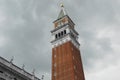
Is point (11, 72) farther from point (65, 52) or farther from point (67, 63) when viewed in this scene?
point (65, 52)

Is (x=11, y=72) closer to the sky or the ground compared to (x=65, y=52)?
closer to the ground

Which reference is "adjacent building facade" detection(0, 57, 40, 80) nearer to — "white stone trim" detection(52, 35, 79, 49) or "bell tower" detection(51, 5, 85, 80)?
"bell tower" detection(51, 5, 85, 80)

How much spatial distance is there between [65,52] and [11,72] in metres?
→ 35.5

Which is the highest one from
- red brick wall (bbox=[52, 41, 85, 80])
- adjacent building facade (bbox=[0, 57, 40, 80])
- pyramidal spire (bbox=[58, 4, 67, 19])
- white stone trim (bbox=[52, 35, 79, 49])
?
pyramidal spire (bbox=[58, 4, 67, 19])

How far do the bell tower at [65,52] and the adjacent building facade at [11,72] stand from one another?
80.5ft

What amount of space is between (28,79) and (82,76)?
32803 mm

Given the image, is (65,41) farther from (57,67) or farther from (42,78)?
(42,78)

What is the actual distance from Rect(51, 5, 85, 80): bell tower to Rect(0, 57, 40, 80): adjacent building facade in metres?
24.5

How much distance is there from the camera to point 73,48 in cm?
8531

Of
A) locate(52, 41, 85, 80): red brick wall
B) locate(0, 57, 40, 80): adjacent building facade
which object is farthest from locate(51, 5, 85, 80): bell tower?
locate(0, 57, 40, 80): adjacent building facade

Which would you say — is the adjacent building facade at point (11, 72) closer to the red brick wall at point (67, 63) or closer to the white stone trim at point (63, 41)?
the red brick wall at point (67, 63)

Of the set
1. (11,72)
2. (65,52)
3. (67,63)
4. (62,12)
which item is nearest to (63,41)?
(65,52)

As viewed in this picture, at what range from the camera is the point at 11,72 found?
1972 inches

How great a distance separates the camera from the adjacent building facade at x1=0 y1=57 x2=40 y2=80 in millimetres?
47969
